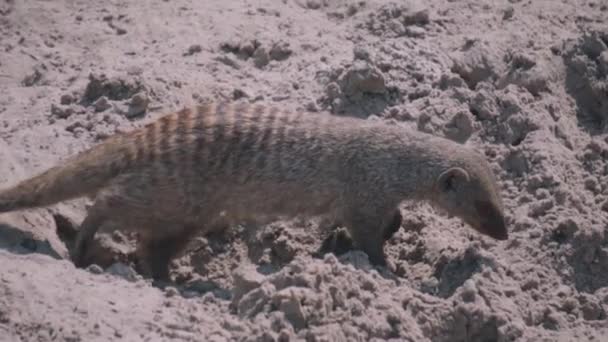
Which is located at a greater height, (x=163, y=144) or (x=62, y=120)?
(x=163, y=144)

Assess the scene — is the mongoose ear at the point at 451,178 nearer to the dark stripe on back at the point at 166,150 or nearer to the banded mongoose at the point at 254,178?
the banded mongoose at the point at 254,178

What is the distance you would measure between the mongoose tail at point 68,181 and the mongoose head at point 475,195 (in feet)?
4.45

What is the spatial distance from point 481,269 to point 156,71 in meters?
2.04

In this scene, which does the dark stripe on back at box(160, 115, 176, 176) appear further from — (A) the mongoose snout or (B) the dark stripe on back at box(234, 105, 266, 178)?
(A) the mongoose snout

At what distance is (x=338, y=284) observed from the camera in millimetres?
3236

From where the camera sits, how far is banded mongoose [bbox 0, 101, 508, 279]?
3.92 m

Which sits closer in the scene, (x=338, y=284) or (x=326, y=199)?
(x=338, y=284)

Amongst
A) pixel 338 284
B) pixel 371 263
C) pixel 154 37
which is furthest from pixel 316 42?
pixel 338 284

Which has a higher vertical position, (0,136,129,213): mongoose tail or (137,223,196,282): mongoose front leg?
(0,136,129,213): mongoose tail

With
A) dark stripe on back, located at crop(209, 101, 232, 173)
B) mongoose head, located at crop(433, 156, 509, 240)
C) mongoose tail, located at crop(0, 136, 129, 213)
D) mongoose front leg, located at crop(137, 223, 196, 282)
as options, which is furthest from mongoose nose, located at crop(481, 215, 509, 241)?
mongoose tail, located at crop(0, 136, 129, 213)

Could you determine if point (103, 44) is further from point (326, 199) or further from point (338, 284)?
point (338, 284)

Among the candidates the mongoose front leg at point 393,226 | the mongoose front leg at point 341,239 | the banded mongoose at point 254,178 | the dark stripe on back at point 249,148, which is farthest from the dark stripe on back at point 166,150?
the mongoose front leg at point 393,226

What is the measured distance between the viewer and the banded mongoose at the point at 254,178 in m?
3.92

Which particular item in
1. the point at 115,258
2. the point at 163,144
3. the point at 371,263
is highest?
the point at 163,144
